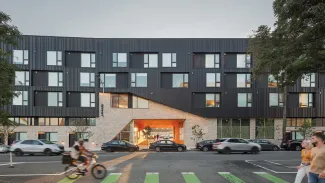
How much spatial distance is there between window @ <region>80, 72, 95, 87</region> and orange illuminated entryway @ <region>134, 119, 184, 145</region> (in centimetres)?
895

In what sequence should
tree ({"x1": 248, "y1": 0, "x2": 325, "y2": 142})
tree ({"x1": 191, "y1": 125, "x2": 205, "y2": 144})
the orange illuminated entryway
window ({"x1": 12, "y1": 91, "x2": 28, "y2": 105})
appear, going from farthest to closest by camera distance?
the orange illuminated entryway
window ({"x1": 12, "y1": 91, "x2": 28, "y2": 105})
tree ({"x1": 191, "y1": 125, "x2": 205, "y2": 144})
tree ({"x1": 248, "y1": 0, "x2": 325, "y2": 142})

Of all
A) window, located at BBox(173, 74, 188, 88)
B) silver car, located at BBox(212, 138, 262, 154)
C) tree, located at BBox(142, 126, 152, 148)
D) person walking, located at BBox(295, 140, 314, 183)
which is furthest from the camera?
tree, located at BBox(142, 126, 152, 148)

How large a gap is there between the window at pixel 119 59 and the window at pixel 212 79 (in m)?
12.1

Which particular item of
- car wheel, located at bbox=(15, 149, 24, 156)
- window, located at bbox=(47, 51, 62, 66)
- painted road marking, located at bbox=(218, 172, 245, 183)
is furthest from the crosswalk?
window, located at bbox=(47, 51, 62, 66)

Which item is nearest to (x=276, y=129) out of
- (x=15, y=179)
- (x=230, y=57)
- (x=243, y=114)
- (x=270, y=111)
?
(x=270, y=111)

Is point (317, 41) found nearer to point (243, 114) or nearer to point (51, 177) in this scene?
point (51, 177)

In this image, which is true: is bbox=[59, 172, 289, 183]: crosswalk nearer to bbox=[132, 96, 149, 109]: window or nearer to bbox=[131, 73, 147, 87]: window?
bbox=[132, 96, 149, 109]: window

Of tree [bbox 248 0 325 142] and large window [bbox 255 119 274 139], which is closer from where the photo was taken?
tree [bbox 248 0 325 142]

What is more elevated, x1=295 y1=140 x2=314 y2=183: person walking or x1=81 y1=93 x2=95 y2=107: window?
x1=81 y1=93 x2=95 y2=107: window

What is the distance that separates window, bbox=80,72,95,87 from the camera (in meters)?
39.6

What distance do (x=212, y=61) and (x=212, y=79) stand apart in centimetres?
268

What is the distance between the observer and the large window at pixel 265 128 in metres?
39.0

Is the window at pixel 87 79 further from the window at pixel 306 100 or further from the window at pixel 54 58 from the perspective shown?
the window at pixel 306 100

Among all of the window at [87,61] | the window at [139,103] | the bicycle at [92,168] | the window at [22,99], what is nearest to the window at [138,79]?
the window at [139,103]
